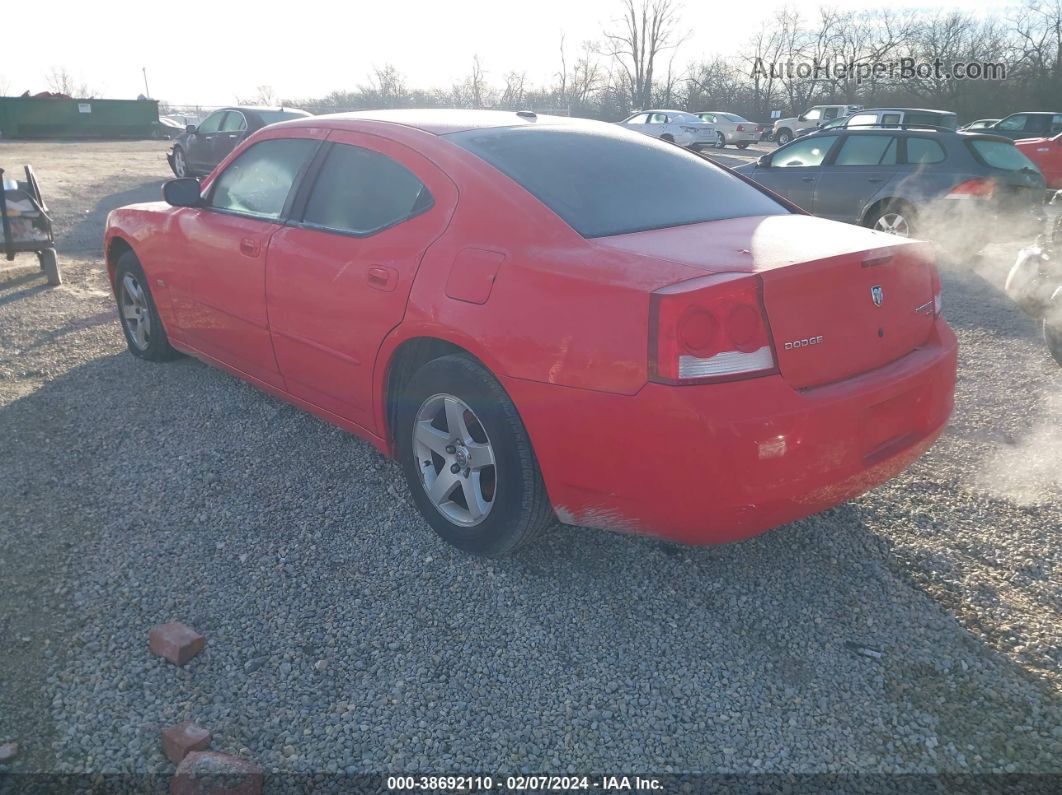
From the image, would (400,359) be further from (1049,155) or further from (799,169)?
(1049,155)

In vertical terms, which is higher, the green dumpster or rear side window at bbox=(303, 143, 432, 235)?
the green dumpster

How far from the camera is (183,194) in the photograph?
14.4 feet

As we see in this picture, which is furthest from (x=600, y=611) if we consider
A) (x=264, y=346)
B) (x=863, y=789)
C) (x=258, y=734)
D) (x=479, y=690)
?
(x=264, y=346)

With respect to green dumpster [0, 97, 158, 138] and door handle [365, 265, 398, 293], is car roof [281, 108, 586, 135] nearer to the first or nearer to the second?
door handle [365, 265, 398, 293]

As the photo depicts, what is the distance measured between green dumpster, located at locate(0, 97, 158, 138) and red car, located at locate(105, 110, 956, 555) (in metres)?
35.2

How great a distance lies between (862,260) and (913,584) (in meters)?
1.21

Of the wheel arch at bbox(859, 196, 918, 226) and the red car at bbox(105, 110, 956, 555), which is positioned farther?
the wheel arch at bbox(859, 196, 918, 226)

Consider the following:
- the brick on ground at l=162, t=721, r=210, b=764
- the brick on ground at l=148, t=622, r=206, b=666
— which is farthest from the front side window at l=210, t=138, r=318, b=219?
the brick on ground at l=162, t=721, r=210, b=764

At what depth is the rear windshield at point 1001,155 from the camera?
8.78 metres

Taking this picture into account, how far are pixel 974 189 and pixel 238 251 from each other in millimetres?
7968

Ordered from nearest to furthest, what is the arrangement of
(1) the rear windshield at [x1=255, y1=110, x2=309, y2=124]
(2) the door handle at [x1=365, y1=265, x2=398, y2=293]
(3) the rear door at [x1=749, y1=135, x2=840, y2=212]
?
(2) the door handle at [x1=365, y1=265, x2=398, y2=293] < (3) the rear door at [x1=749, y1=135, x2=840, y2=212] < (1) the rear windshield at [x1=255, y1=110, x2=309, y2=124]

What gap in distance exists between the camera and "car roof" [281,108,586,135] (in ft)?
11.5

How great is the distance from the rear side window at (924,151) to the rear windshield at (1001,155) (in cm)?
34

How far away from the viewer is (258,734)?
89.1 inches
